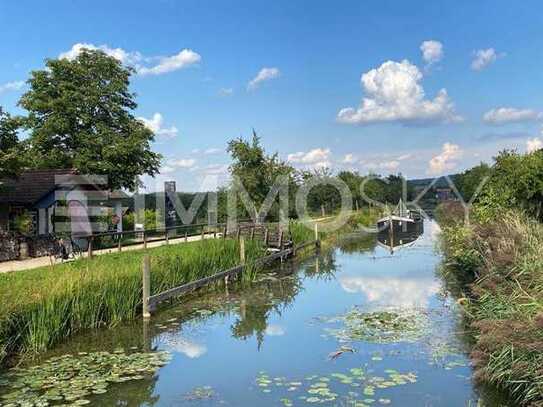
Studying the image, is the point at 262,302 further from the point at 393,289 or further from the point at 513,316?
the point at 513,316

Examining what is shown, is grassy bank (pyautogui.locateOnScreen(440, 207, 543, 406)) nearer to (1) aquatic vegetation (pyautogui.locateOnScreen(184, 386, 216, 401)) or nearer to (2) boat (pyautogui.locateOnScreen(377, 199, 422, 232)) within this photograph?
(1) aquatic vegetation (pyautogui.locateOnScreen(184, 386, 216, 401))

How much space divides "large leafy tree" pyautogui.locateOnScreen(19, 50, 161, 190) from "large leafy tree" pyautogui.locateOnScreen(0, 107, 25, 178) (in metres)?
8.35

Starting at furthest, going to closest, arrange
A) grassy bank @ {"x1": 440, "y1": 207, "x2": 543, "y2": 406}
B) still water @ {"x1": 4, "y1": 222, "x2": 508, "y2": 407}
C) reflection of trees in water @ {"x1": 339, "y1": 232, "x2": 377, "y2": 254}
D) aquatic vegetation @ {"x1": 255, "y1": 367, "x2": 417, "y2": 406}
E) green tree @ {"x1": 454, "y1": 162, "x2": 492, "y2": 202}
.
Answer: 1. green tree @ {"x1": 454, "y1": 162, "x2": 492, "y2": 202}
2. reflection of trees in water @ {"x1": 339, "y1": 232, "x2": 377, "y2": 254}
3. still water @ {"x1": 4, "y1": 222, "x2": 508, "y2": 407}
4. aquatic vegetation @ {"x1": 255, "y1": 367, "x2": 417, "y2": 406}
5. grassy bank @ {"x1": 440, "y1": 207, "x2": 543, "y2": 406}

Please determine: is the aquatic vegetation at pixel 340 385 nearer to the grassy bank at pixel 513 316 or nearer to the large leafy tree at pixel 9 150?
the grassy bank at pixel 513 316

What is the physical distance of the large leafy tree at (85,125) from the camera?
26.2m

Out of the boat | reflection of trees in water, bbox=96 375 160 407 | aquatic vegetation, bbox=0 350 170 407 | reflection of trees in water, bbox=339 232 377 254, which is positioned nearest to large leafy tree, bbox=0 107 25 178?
aquatic vegetation, bbox=0 350 170 407

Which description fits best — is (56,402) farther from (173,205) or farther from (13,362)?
(173,205)

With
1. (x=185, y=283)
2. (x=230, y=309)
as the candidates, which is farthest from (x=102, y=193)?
(x=230, y=309)

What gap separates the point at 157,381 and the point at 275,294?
7012 millimetres

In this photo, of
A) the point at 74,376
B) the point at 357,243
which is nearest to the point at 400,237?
the point at 357,243

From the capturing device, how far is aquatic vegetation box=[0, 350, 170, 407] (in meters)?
6.30

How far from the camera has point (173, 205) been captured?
3206 centimetres

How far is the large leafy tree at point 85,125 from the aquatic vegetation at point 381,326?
59.9 ft

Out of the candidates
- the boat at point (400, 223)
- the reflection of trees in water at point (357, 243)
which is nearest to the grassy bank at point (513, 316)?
the reflection of trees in water at point (357, 243)
